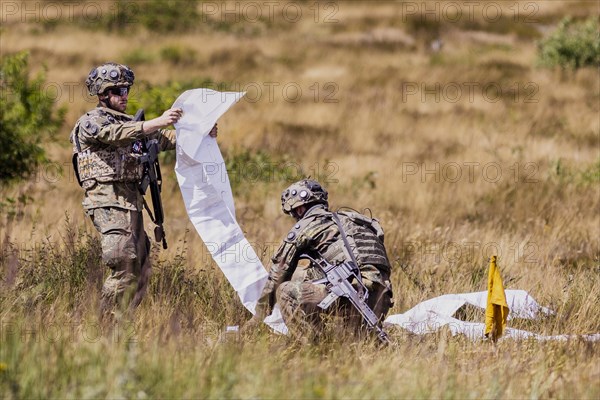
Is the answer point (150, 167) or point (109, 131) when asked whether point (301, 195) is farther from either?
point (109, 131)

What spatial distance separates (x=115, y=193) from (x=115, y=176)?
10 centimetres

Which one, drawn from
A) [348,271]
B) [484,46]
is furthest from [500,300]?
[484,46]

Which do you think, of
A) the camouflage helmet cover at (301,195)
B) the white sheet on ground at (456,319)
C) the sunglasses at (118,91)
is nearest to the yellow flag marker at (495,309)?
the white sheet on ground at (456,319)

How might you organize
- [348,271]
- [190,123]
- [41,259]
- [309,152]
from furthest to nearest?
[309,152] < [41,259] < [190,123] < [348,271]

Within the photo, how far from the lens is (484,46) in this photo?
28.2 meters

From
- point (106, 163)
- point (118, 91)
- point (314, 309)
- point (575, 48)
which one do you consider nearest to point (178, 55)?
point (575, 48)

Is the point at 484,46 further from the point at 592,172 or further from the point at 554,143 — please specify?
the point at 592,172

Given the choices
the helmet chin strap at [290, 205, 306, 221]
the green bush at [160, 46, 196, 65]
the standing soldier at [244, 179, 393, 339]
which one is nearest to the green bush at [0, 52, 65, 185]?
the helmet chin strap at [290, 205, 306, 221]

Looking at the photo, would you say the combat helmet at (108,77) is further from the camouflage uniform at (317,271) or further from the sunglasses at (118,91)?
the camouflage uniform at (317,271)

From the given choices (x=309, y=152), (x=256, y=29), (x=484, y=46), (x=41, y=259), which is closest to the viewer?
(x=41, y=259)

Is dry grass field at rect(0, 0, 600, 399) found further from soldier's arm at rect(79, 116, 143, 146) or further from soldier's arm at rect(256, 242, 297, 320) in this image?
soldier's arm at rect(79, 116, 143, 146)

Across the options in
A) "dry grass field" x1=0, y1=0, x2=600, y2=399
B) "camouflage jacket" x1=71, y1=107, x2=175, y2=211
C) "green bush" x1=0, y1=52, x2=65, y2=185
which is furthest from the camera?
"green bush" x1=0, y1=52, x2=65, y2=185

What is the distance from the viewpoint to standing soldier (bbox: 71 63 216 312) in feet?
19.0

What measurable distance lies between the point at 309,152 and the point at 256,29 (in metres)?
17.4
